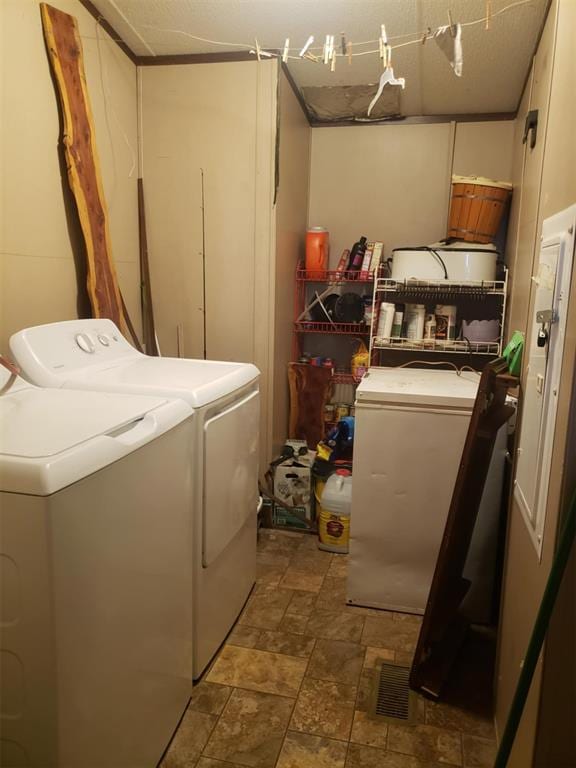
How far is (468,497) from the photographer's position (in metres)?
1.69

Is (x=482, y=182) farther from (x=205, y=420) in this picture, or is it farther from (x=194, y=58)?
(x=205, y=420)

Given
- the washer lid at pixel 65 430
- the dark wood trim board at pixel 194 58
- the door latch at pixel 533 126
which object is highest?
the dark wood trim board at pixel 194 58

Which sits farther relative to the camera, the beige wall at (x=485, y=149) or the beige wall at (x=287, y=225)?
the beige wall at (x=485, y=149)

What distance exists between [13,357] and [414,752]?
1.73m

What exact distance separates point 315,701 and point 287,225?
7.54 feet

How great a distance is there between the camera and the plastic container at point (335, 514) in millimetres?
2633

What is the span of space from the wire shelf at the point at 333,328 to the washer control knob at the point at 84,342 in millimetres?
1532

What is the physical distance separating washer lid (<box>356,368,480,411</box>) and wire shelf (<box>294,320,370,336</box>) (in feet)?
2.49

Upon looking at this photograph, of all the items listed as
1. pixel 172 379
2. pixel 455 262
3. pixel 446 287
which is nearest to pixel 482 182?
pixel 455 262

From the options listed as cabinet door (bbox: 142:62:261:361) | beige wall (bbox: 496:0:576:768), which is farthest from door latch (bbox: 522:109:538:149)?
cabinet door (bbox: 142:62:261:361)

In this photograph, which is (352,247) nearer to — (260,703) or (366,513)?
(366,513)

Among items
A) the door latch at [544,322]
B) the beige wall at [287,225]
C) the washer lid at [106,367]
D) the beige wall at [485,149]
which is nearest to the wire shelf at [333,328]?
the beige wall at [287,225]

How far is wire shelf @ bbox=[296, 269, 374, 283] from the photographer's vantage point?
3.13 meters

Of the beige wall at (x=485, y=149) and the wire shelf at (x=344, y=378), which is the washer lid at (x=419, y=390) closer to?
the wire shelf at (x=344, y=378)
